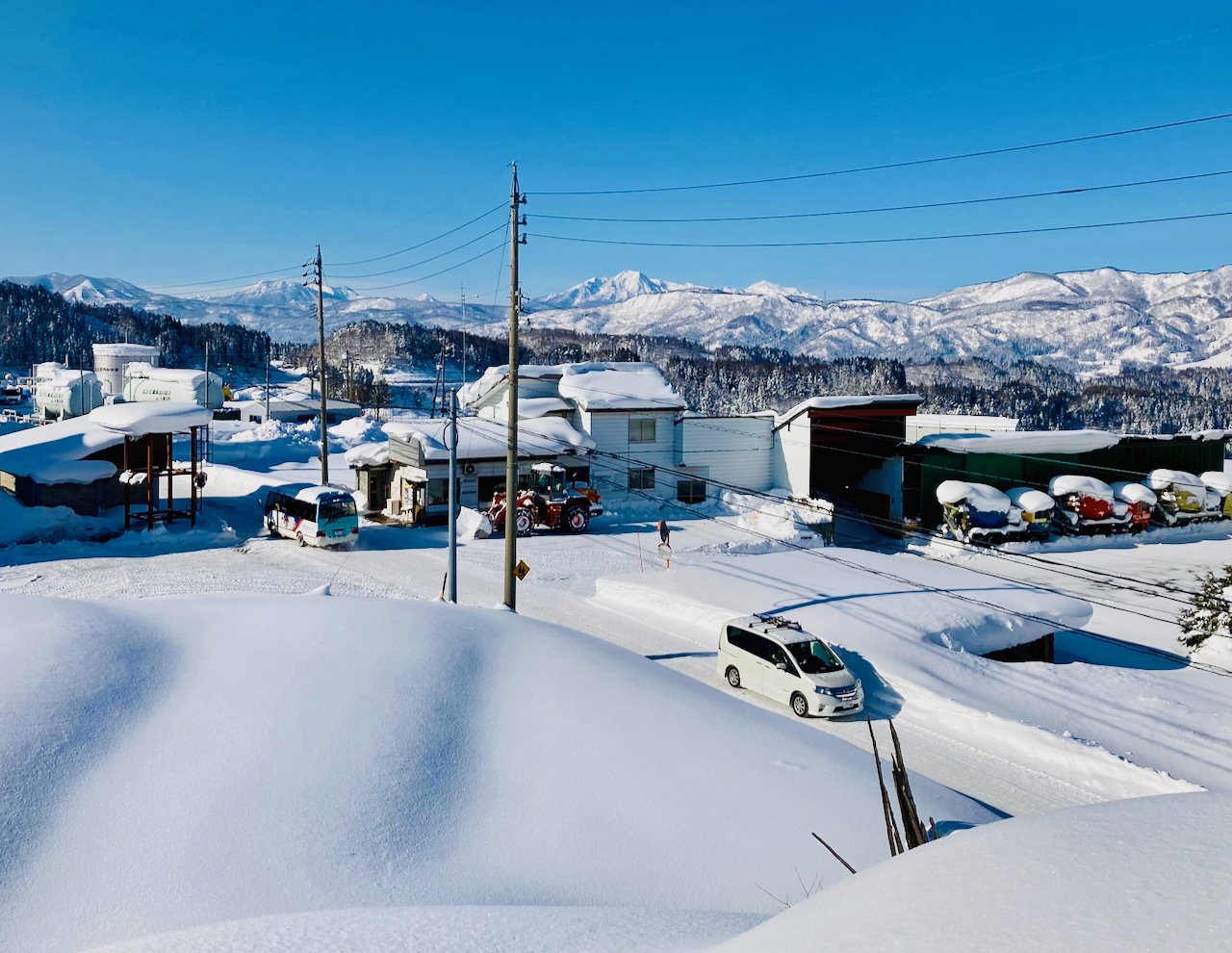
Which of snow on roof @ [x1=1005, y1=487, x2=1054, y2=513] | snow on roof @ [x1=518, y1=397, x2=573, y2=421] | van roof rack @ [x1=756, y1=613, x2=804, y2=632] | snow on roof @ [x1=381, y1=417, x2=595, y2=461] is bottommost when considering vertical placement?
van roof rack @ [x1=756, y1=613, x2=804, y2=632]

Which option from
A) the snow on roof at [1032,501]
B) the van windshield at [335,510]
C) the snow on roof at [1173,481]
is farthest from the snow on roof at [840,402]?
the van windshield at [335,510]

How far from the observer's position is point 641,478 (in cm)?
3869

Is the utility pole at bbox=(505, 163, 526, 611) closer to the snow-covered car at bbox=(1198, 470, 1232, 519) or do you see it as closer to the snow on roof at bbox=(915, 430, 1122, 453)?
the snow on roof at bbox=(915, 430, 1122, 453)

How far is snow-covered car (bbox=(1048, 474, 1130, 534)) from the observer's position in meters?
37.2

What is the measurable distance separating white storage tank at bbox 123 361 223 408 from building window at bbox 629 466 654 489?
145 feet

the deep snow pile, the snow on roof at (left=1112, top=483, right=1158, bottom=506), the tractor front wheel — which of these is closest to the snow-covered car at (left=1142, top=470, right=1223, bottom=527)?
the snow on roof at (left=1112, top=483, right=1158, bottom=506)

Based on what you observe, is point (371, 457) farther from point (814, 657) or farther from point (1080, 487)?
point (1080, 487)

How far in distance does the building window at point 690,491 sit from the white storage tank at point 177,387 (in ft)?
150

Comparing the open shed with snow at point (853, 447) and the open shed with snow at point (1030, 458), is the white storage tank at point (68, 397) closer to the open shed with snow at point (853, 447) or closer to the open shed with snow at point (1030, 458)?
the open shed with snow at point (853, 447)

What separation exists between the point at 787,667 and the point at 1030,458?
28.9 m

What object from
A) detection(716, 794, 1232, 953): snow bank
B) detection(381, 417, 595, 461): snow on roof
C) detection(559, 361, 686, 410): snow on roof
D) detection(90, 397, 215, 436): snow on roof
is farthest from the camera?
detection(559, 361, 686, 410): snow on roof

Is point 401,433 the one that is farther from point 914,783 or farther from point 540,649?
point 914,783

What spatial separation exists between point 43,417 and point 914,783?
247 feet

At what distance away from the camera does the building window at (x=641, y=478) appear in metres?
38.5
